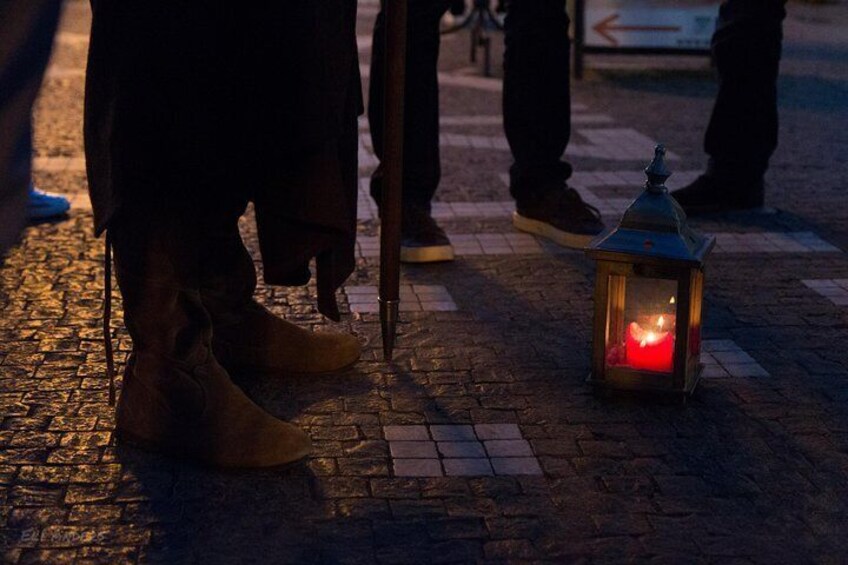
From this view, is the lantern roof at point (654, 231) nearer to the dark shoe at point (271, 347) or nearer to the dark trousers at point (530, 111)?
the dark shoe at point (271, 347)

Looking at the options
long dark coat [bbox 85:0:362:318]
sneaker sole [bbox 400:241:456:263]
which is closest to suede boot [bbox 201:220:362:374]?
long dark coat [bbox 85:0:362:318]

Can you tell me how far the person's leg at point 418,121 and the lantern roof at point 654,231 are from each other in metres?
1.45


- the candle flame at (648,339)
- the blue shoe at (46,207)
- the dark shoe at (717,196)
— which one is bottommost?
the blue shoe at (46,207)

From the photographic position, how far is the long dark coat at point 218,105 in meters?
2.92

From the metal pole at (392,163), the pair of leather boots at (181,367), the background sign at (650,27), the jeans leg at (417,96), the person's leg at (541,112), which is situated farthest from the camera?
the background sign at (650,27)

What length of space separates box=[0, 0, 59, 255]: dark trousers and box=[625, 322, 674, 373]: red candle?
59.9 inches

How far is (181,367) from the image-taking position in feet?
10.3

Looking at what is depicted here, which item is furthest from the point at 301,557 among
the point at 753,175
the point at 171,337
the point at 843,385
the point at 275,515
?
the point at 753,175

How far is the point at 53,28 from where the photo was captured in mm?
2750

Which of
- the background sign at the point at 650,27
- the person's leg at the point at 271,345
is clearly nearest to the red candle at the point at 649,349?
the person's leg at the point at 271,345

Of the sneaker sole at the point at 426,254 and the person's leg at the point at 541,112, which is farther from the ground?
the person's leg at the point at 541,112

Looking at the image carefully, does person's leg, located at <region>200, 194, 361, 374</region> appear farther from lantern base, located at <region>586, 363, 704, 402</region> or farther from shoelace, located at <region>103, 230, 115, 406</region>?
lantern base, located at <region>586, 363, 704, 402</region>

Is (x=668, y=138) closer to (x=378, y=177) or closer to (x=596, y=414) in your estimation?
(x=378, y=177)

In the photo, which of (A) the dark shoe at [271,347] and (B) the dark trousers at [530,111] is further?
(B) the dark trousers at [530,111]
